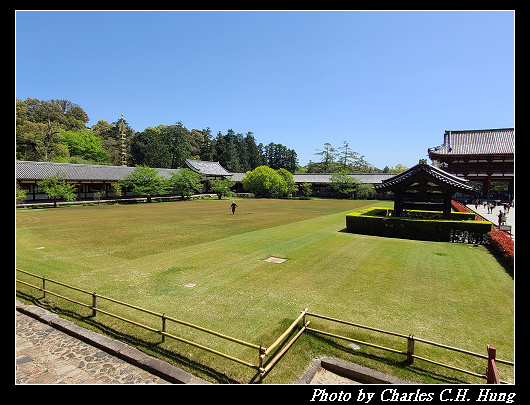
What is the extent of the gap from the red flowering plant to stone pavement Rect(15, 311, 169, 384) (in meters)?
11.4

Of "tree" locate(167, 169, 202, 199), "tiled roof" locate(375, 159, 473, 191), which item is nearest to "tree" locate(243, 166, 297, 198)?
"tree" locate(167, 169, 202, 199)

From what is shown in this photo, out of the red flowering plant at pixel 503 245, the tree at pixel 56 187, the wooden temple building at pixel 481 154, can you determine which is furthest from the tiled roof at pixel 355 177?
the red flowering plant at pixel 503 245

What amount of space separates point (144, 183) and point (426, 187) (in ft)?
115

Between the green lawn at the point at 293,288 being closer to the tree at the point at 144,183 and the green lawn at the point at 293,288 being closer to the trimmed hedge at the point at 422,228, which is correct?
the trimmed hedge at the point at 422,228

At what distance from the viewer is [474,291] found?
761cm

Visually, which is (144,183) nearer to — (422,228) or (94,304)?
(422,228)

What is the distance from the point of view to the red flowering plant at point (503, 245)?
9706 millimetres

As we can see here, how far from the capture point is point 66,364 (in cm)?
484

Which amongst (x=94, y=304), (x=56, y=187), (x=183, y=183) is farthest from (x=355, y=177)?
(x=94, y=304)

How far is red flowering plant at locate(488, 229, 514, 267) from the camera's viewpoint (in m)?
9.71

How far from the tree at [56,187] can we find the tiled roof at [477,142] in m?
40.9
